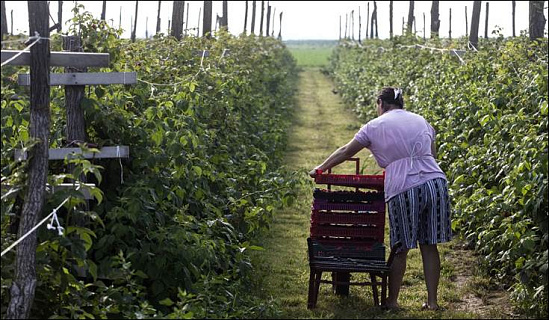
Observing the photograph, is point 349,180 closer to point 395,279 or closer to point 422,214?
point 422,214

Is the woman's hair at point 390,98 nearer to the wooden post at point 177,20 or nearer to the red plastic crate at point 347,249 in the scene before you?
the red plastic crate at point 347,249

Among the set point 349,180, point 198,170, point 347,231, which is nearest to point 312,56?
point 198,170

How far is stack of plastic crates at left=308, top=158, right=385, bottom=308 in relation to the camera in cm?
718

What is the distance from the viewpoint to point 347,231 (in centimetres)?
731

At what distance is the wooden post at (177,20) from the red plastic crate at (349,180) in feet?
29.8

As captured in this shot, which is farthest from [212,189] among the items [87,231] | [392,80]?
[392,80]

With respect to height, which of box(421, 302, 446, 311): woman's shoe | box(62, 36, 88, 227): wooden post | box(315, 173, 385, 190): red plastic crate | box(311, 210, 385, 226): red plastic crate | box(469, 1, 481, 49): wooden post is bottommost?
box(421, 302, 446, 311): woman's shoe

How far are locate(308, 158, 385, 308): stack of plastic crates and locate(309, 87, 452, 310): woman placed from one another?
220mm

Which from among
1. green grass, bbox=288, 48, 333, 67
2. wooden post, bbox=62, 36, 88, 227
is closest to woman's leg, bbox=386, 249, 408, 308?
wooden post, bbox=62, 36, 88, 227

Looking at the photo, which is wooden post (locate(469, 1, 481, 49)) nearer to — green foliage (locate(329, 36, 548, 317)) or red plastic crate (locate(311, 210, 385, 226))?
green foliage (locate(329, 36, 548, 317))

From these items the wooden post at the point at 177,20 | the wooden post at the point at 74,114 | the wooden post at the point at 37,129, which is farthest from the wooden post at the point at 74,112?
the wooden post at the point at 177,20

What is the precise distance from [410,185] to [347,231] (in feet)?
2.36

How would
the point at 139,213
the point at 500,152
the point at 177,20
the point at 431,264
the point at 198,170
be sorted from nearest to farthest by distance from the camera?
the point at 139,213, the point at 431,264, the point at 198,170, the point at 500,152, the point at 177,20

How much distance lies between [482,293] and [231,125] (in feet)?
13.3
